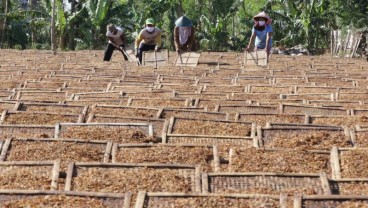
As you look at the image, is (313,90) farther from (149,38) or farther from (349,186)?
(149,38)

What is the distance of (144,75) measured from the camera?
973 cm

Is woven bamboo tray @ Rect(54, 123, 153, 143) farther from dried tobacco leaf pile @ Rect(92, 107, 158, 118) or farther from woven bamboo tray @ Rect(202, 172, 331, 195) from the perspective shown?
woven bamboo tray @ Rect(202, 172, 331, 195)

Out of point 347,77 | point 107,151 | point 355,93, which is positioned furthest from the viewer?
point 347,77

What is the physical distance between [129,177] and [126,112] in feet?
7.50

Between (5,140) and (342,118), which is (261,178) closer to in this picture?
(5,140)

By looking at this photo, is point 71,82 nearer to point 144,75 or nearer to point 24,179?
point 144,75

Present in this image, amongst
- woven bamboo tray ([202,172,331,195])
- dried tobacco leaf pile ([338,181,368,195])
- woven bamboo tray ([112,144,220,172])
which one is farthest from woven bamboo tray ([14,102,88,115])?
dried tobacco leaf pile ([338,181,368,195])

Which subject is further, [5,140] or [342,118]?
[342,118]

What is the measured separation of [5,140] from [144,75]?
16.8ft

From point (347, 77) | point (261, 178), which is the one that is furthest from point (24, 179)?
point (347, 77)

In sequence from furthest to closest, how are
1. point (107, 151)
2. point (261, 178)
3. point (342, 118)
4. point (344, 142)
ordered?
point (342, 118)
point (344, 142)
point (107, 151)
point (261, 178)

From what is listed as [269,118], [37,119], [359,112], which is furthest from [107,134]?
[359,112]

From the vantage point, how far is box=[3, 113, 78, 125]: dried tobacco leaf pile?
5.69 meters

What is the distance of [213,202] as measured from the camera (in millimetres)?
3410
